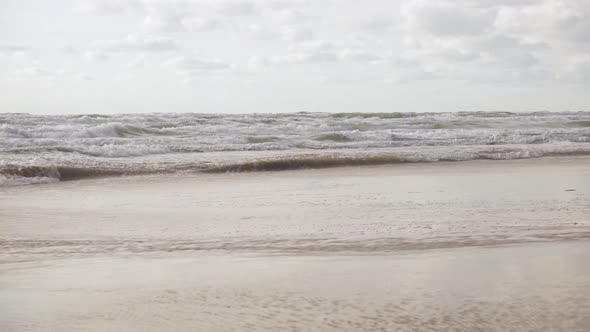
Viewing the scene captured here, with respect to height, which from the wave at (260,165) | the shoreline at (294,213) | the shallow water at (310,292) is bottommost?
the shoreline at (294,213)

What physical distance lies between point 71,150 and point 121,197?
20.9 ft

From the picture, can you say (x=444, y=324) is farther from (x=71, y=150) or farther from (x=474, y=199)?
(x=71, y=150)

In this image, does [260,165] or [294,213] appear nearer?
[294,213]

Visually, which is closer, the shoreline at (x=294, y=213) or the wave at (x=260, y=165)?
the shoreline at (x=294, y=213)

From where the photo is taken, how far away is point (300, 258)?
448cm

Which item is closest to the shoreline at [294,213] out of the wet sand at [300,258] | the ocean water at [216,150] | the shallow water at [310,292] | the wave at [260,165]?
the wet sand at [300,258]

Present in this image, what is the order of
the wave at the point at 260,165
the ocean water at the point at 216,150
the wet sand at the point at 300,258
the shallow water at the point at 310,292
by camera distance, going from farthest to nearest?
the ocean water at the point at 216,150
the wave at the point at 260,165
the wet sand at the point at 300,258
the shallow water at the point at 310,292

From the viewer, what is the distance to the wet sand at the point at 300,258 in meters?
3.10

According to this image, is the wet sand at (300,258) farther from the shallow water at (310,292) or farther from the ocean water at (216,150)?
the ocean water at (216,150)

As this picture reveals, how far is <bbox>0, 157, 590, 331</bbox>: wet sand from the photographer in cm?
310

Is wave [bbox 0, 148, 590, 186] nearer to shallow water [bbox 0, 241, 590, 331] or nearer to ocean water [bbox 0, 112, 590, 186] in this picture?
ocean water [bbox 0, 112, 590, 186]

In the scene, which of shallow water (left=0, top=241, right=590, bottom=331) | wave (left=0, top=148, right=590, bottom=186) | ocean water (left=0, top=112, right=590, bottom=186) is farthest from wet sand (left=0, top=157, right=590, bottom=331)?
ocean water (left=0, top=112, right=590, bottom=186)

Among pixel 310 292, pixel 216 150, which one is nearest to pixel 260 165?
pixel 216 150

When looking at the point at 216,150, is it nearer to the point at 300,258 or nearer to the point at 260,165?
the point at 260,165
